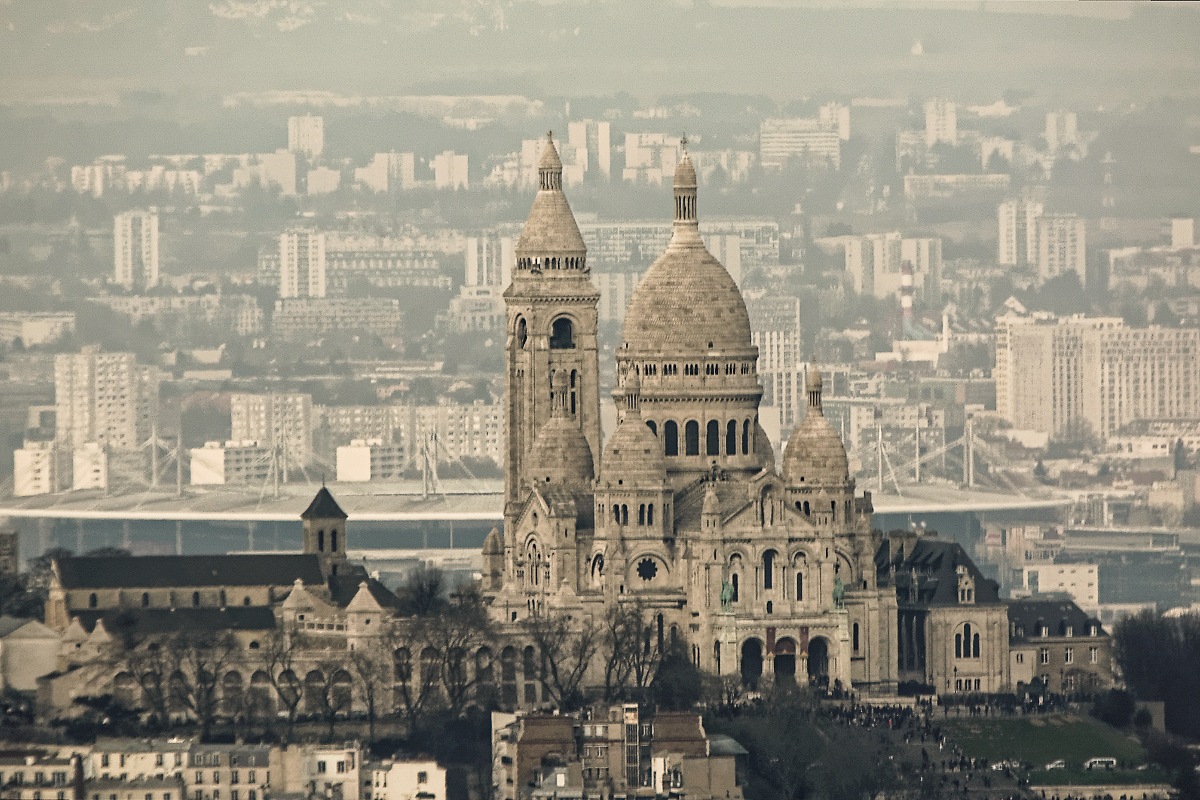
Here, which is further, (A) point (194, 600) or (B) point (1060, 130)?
(B) point (1060, 130)

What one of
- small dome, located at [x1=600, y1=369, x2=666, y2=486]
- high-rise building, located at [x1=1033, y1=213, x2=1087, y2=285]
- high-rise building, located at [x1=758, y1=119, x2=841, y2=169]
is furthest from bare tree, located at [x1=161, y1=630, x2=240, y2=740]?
high-rise building, located at [x1=1033, y1=213, x2=1087, y2=285]

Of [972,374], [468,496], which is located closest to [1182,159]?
[972,374]

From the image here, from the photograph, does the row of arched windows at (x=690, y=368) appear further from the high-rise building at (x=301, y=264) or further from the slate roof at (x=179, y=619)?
the high-rise building at (x=301, y=264)

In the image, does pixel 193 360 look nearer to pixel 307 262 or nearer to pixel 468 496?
pixel 307 262

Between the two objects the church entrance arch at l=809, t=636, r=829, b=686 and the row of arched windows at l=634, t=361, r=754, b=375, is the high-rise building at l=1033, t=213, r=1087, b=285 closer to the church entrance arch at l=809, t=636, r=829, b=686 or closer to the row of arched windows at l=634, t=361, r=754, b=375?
the row of arched windows at l=634, t=361, r=754, b=375

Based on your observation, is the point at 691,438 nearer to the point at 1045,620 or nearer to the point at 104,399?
the point at 1045,620

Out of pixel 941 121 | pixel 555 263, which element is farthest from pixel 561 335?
pixel 941 121
